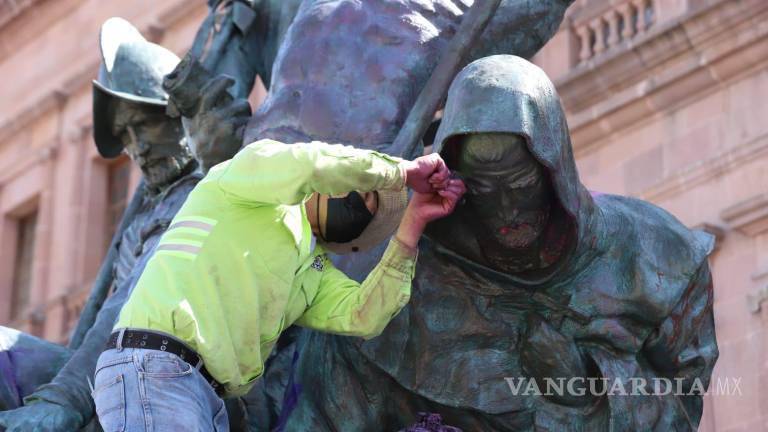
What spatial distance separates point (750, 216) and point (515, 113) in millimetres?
12771

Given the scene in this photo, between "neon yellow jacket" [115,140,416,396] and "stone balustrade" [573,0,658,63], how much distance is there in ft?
47.6

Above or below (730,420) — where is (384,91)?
above

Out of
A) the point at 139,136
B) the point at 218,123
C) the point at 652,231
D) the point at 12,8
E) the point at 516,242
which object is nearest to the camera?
the point at 516,242

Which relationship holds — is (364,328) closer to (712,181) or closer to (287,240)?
(287,240)

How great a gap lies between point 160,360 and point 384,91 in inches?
62.9

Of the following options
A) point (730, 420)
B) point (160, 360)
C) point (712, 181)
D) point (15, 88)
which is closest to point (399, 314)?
point (160, 360)

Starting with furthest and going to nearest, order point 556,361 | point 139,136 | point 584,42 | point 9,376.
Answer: point 584,42 < point 139,136 < point 9,376 < point 556,361

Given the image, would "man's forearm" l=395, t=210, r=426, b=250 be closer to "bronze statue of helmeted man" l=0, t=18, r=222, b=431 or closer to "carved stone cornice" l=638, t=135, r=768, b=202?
"bronze statue of helmeted man" l=0, t=18, r=222, b=431

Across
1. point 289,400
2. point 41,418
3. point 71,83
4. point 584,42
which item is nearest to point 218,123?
point 289,400

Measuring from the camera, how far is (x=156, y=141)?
369 inches

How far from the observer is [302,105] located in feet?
26.6

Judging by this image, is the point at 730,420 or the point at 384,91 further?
the point at 730,420

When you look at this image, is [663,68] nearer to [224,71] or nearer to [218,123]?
[224,71]

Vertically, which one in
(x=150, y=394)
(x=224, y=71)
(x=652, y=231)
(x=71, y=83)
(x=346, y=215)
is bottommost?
(x=71, y=83)
